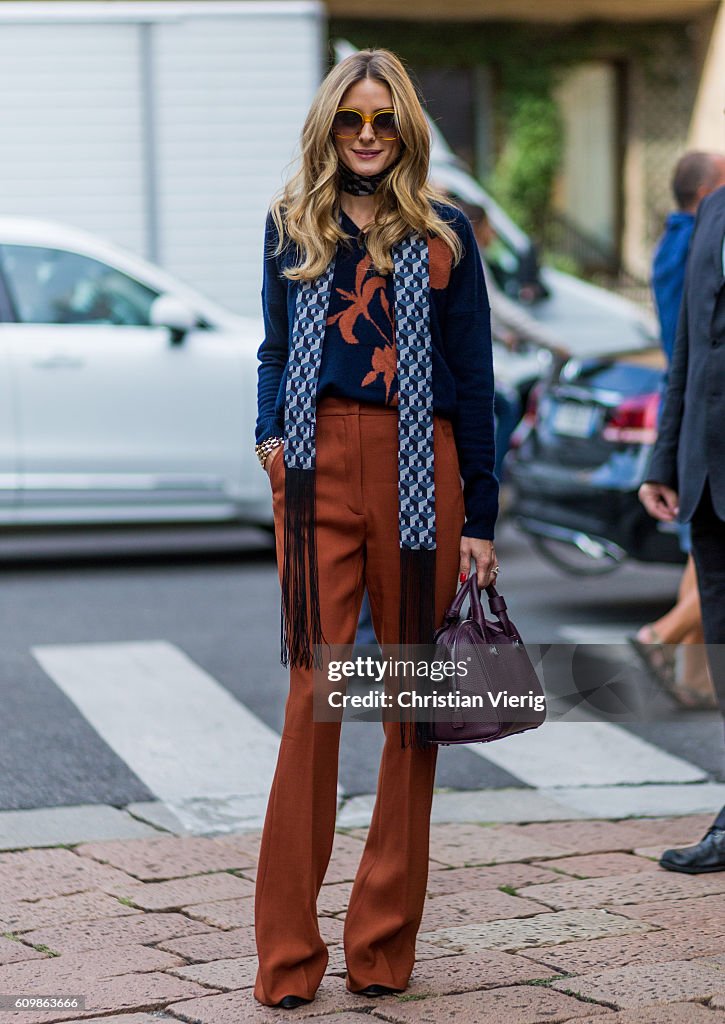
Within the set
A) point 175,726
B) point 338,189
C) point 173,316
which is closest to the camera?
point 338,189

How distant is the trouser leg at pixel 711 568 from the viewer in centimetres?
423

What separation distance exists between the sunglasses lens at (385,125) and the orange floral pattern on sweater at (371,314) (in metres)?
0.22

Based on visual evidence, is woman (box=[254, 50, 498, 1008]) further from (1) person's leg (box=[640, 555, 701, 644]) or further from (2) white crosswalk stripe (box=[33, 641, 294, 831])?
(1) person's leg (box=[640, 555, 701, 644])

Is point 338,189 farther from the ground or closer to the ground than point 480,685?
farther from the ground

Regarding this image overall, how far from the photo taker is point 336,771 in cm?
336

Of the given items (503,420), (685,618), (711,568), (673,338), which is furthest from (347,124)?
(503,420)

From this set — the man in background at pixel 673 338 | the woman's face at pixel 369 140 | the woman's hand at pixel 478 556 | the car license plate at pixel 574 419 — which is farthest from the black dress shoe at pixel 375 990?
the car license plate at pixel 574 419

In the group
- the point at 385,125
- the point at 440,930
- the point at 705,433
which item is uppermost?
the point at 385,125

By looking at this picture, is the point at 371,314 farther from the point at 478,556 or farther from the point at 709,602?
the point at 709,602

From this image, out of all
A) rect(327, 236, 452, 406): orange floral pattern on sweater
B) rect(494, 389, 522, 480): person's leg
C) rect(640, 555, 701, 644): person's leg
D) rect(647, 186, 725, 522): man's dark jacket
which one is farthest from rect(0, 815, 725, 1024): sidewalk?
rect(494, 389, 522, 480): person's leg

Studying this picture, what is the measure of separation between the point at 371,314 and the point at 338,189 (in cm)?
27

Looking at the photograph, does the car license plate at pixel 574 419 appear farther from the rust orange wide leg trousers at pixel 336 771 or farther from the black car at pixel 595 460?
the rust orange wide leg trousers at pixel 336 771

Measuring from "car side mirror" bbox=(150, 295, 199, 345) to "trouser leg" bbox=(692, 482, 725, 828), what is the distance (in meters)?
5.24

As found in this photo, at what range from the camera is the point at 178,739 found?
5680 mm
